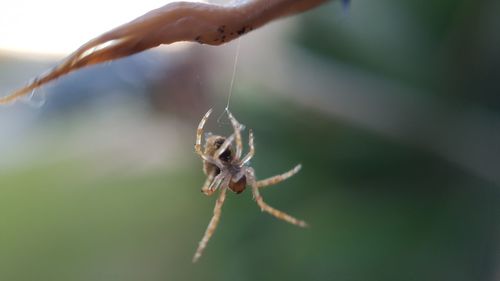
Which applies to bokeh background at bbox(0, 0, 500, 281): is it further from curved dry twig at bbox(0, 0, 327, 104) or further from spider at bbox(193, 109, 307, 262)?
curved dry twig at bbox(0, 0, 327, 104)

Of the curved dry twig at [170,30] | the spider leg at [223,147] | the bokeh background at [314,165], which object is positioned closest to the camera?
the curved dry twig at [170,30]

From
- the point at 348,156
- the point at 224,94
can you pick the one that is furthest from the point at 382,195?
the point at 224,94

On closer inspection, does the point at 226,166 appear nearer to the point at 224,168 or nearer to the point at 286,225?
the point at 224,168

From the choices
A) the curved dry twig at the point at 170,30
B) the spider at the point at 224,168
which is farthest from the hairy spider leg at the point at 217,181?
the curved dry twig at the point at 170,30

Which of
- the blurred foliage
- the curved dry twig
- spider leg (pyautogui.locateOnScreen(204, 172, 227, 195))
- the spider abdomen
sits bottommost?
the blurred foliage

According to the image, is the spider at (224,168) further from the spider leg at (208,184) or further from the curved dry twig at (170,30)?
the curved dry twig at (170,30)

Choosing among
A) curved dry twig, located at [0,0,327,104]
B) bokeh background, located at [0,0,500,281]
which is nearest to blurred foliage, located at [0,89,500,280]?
bokeh background, located at [0,0,500,281]

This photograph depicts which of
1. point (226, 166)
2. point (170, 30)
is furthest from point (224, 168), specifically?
point (170, 30)
